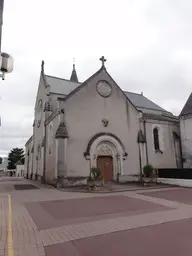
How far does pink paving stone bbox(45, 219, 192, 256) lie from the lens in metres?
4.68

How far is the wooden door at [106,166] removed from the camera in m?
20.9

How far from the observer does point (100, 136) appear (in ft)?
68.0

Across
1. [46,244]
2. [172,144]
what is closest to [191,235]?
[46,244]

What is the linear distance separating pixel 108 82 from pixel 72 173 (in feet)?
32.1

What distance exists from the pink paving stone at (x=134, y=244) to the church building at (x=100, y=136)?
1277cm

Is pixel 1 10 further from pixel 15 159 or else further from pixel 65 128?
pixel 15 159

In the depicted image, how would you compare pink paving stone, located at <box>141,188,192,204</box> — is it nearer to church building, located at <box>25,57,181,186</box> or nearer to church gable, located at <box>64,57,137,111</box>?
church building, located at <box>25,57,181,186</box>

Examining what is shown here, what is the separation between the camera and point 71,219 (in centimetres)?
775

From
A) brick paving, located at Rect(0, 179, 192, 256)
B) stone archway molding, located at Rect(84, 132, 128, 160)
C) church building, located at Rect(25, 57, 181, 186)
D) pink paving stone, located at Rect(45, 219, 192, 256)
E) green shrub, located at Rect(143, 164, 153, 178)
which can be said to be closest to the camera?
pink paving stone, located at Rect(45, 219, 192, 256)

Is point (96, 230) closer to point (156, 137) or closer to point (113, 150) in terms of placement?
point (113, 150)

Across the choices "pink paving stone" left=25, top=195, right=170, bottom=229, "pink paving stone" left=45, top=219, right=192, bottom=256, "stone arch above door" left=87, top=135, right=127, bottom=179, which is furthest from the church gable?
"pink paving stone" left=45, top=219, right=192, bottom=256

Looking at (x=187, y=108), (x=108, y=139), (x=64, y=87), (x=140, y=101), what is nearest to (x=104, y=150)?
(x=108, y=139)

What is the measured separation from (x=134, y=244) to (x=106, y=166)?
52.6 feet

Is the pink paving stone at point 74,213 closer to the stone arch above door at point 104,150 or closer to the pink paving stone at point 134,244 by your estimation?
the pink paving stone at point 134,244
